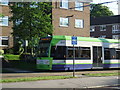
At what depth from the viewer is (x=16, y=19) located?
1082 inches

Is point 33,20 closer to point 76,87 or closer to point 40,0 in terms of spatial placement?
point 40,0

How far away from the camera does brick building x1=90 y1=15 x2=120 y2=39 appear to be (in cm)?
6038

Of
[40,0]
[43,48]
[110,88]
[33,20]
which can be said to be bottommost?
[110,88]

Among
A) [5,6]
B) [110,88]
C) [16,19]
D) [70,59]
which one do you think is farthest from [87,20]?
[110,88]

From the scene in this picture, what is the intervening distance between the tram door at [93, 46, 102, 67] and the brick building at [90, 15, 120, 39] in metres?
37.3

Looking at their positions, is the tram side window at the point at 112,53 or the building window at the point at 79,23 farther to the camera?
the building window at the point at 79,23

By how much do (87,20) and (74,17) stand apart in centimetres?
287

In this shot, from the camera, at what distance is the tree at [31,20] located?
1046 inches

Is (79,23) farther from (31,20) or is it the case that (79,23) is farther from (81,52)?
(81,52)

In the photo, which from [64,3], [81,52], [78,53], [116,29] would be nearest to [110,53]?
[81,52]

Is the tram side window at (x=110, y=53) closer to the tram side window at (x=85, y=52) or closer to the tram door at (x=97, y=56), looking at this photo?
the tram door at (x=97, y=56)

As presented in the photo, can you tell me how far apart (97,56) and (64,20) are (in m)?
15.7

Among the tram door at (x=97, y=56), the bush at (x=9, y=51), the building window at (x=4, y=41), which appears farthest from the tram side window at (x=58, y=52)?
the building window at (x=4, y=41)

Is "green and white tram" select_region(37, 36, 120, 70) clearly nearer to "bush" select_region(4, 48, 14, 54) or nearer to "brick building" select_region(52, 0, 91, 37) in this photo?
"brick building" select_region(52, 0, 91, 37)
